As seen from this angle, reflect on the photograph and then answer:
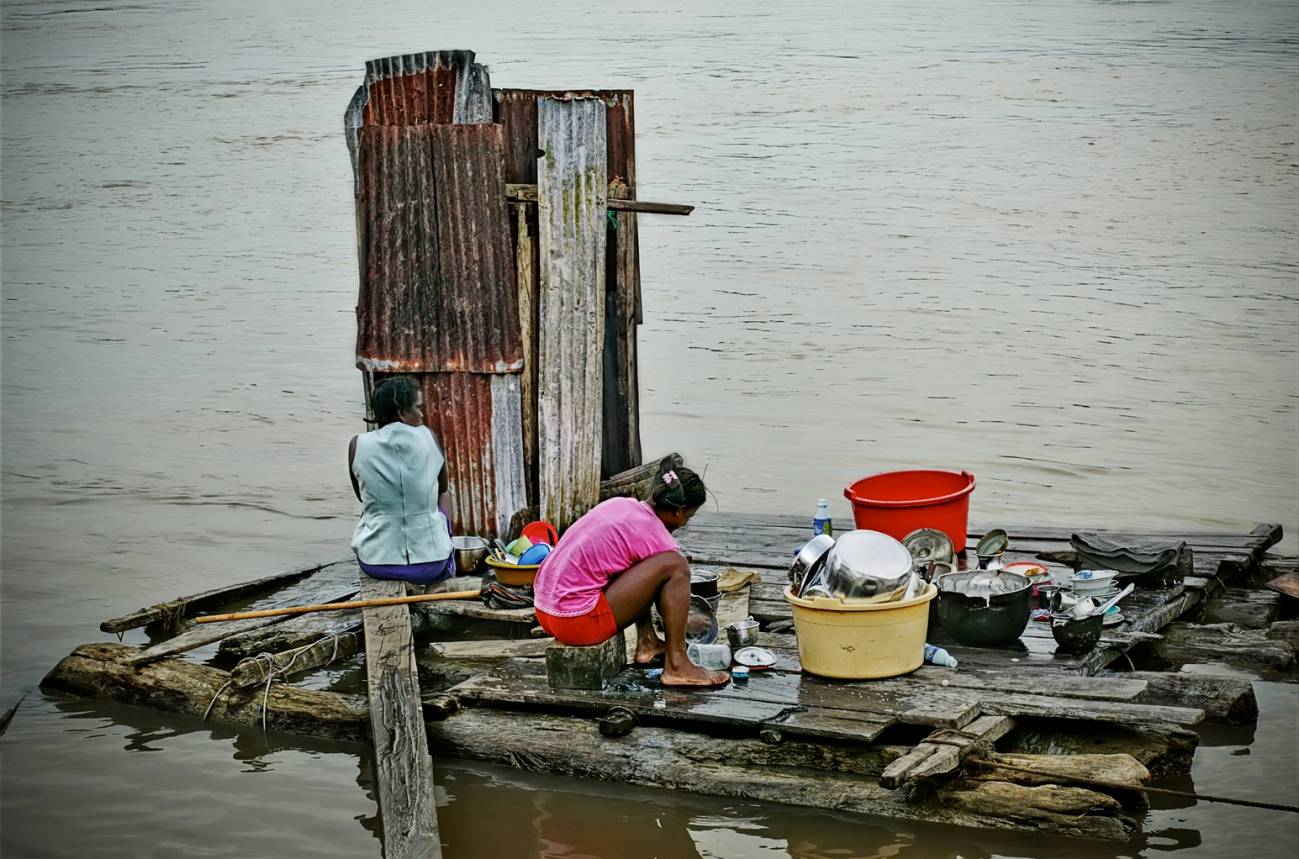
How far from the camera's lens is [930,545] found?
21.7ft

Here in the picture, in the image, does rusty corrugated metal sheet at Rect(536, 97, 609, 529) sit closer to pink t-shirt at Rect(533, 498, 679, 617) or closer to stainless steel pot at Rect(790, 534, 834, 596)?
stainless steel pot at Rect(790, 534, 834, 596)

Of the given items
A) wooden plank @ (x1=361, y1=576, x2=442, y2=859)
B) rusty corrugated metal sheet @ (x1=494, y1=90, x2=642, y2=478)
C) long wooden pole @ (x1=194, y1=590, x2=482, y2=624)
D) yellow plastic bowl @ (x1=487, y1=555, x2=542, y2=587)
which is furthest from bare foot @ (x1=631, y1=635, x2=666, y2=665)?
rusty corrugated metal sheet @ (x1=494, y1=90, x2=642, y2=478)

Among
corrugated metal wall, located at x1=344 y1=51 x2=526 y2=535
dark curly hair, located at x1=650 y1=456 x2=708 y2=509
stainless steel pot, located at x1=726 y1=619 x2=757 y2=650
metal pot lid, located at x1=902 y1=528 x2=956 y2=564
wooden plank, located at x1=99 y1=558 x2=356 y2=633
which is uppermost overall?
corrugated metal wall, located at x1=344 y1=51 x2=526 y2=535

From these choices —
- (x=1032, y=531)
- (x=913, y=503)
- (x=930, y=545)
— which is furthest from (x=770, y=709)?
(x=1032, y=531)

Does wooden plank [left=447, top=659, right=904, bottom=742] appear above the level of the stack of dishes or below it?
below

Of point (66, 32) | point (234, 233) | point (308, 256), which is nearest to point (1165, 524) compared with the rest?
point (308, 256)

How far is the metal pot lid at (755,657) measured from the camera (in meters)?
5.82

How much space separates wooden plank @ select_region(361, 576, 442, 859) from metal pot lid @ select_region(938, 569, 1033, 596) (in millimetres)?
2360

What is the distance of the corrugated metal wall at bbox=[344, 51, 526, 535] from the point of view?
7.73 metres

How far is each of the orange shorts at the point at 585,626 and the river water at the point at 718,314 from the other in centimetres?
61

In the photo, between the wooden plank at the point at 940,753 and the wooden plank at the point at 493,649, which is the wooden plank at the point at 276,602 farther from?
the wooden plank at the point at 940,753

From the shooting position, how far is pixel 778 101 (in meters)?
24.5

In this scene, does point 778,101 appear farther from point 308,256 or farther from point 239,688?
point 239,688

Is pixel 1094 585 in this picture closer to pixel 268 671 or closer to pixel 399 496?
pixel 399 496
